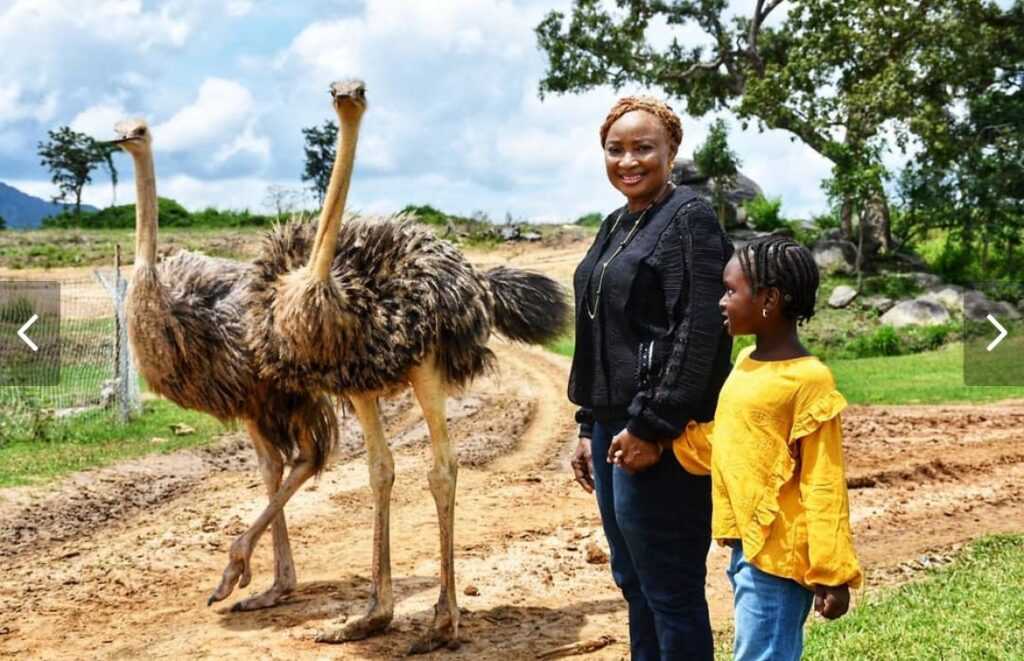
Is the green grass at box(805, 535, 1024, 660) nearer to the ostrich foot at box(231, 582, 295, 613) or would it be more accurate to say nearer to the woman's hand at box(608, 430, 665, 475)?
the woman's hand at box(608, 430, 665, 475)

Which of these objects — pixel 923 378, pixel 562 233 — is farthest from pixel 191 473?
pixel 562 233

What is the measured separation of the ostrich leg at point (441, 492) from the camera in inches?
204

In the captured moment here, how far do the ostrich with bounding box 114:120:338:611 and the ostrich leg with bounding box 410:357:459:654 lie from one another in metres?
0.83

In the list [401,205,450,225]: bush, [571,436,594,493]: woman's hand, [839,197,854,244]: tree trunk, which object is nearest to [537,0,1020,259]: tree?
[839,197,854,244]: tree trunk

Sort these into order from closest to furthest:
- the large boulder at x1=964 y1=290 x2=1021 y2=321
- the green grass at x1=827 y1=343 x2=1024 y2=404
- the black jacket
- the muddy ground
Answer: the black jacket < the muddy ground < the green grass at x1=827 y1=343 x2=1024 y2=404 < the large boulder at x1=964 y1=290 x2=1021 y2=321

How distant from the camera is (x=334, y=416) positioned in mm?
6426

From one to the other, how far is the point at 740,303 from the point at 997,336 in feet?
61.1

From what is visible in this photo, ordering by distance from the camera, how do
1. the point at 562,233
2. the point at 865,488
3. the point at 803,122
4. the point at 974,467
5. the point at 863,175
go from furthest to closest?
the point at 562,233 < the point at 803,122 < the point at 863,175 < the point at 974,467 < the point at 865,488

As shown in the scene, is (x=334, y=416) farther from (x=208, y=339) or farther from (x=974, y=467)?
(x=974, y=467)

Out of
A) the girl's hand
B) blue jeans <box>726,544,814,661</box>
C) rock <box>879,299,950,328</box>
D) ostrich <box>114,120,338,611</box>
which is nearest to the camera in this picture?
the girl's hand

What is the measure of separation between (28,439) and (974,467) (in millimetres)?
8623

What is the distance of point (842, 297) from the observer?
74.7 ft

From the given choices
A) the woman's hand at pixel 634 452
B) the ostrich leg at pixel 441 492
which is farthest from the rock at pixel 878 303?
the woman's hand at pixel 634 452

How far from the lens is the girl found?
2791mm
